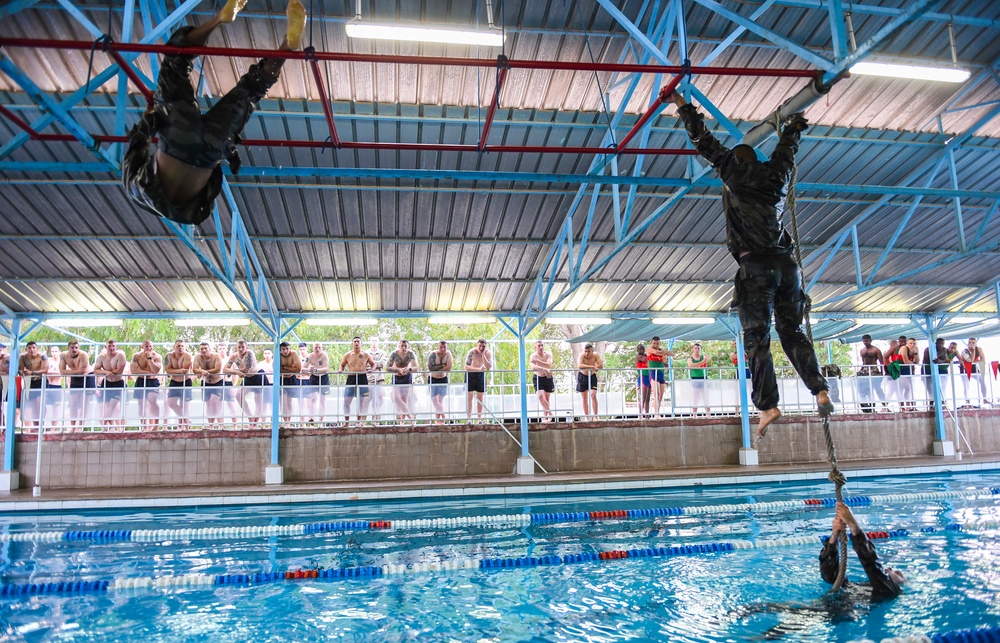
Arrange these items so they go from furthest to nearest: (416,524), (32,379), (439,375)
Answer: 1. (439,375)
2. (32,379)
3. (416,524)

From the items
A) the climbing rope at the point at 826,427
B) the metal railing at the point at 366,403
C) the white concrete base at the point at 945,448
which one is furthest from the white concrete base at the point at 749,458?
the climbing rope at the point at 826,427

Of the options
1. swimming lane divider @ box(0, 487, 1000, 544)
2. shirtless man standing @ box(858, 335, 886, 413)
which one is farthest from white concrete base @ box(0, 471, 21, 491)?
shirtless man standing @ box(858, 335, 886, 413)

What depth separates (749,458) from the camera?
1719cm

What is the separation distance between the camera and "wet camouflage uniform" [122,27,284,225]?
4305mm

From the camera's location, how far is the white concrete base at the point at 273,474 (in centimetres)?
1513

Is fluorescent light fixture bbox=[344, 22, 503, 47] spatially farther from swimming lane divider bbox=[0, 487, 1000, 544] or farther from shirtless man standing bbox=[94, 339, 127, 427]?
shirtless man standing bbox=[94, 339, 127, 427]

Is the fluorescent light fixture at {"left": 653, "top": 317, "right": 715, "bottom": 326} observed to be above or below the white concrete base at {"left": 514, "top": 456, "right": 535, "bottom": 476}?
above

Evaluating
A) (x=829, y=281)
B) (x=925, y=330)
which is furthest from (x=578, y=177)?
(x=925, y=330)

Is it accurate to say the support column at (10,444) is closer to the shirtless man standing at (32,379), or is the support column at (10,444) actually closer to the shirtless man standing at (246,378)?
the shirtless man standing at (32,379)

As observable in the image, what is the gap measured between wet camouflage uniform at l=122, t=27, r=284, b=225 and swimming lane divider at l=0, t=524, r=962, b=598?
14.0 ft

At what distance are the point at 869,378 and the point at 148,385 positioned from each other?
57.3 ft

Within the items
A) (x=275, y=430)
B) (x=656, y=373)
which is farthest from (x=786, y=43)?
(x=275, y=430)

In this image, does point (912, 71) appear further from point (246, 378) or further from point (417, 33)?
point (246, 378)

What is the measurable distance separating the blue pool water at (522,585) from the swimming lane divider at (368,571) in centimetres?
13
